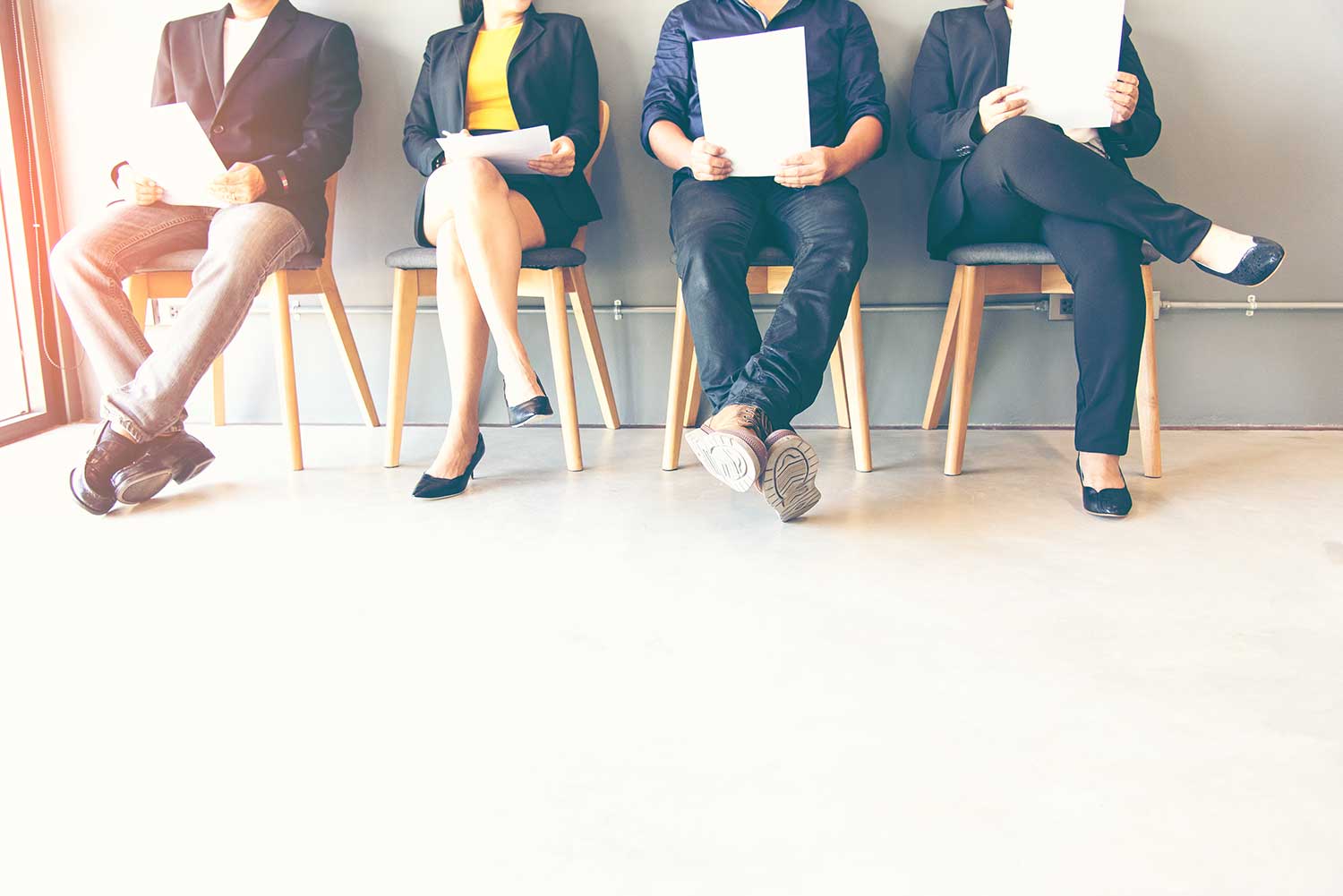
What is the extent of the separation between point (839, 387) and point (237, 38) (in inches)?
67.9

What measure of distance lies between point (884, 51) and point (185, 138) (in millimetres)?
1656

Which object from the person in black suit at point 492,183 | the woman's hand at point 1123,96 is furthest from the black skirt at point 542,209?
the woman's hand at point 1123,96

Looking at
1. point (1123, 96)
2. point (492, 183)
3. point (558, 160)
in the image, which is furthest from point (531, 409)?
point (1123, 96)

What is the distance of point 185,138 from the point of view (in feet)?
7.02

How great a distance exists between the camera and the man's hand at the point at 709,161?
204cm

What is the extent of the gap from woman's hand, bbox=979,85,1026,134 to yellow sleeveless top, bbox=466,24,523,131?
3.60ft

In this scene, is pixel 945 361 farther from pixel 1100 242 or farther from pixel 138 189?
pixel 138 189

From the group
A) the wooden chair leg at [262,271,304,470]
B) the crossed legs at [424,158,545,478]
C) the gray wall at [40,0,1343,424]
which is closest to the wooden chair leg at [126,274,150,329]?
the wooden chair leg at [262,271,304,470]

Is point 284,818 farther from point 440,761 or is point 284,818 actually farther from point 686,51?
point 686,51

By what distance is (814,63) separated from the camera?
2.25m

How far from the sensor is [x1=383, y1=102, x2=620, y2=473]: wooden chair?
7.20 feet

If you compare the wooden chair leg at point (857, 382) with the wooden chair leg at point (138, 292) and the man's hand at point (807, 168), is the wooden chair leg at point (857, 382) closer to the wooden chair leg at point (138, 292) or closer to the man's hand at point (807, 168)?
the man's hand at point (807, 168)

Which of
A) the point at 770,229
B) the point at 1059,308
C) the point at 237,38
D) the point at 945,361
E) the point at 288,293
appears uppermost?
the point at 237,38

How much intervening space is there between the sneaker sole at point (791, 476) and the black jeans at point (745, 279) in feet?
0.20
